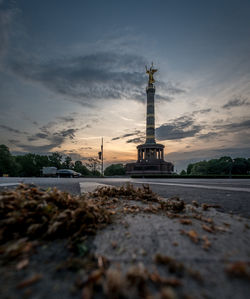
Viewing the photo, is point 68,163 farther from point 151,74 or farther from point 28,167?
point 151,74

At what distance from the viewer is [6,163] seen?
52656mm

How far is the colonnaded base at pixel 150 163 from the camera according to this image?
137 feet

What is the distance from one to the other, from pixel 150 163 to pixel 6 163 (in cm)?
4328

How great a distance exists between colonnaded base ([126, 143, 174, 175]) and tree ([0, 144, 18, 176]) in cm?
3688

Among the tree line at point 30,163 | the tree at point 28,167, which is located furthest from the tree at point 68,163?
the tree at point 28,167

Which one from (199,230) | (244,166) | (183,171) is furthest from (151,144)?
(183,171)

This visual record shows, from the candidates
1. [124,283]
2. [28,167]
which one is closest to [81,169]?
[28,167]

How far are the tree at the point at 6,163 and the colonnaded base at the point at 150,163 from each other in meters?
36.9

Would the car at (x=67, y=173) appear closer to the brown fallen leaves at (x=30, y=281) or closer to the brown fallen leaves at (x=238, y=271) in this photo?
the brown fallen leaves at (x=30, y=281)

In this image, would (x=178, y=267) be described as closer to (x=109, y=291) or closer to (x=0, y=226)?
(x=109, y=291)

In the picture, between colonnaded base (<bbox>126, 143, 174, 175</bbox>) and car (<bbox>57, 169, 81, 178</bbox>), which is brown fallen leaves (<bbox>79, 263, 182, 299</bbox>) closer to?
car (<bbox>57, 169, 81, 178</bbox>)

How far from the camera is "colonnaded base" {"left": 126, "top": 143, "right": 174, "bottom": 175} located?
41.8 meters

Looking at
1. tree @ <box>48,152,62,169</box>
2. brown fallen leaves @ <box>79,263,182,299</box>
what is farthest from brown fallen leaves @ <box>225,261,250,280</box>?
tree @ <box>48,152,62,169</box>

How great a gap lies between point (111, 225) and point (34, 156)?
3012 inches
